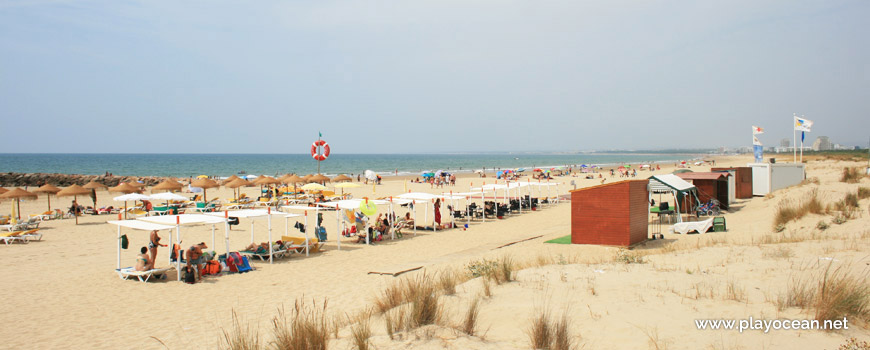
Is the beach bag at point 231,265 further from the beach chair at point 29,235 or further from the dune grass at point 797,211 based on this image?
the dune grass at point 797,211

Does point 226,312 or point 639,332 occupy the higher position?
point 639,332

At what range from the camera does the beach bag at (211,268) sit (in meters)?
11.1

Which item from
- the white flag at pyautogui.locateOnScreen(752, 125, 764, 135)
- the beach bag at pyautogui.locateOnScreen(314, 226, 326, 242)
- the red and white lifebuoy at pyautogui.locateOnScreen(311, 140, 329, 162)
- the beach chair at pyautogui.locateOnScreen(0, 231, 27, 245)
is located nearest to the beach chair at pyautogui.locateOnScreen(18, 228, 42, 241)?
the beach chair at pyautogui.locateOnScreen(0, 231, 27, 245)

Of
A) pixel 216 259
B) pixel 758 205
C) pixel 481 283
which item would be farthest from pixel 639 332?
pixel 758 205

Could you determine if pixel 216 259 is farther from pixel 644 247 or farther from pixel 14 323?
pixel 644 247

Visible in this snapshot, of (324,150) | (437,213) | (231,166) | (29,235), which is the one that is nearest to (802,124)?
(437,213)

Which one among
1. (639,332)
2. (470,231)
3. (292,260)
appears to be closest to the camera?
(639,332)

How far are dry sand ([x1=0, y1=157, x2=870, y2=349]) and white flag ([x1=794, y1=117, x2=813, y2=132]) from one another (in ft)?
37.9

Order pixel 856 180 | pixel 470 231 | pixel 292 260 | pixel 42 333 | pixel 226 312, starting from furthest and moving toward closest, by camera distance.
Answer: pixel 856 180 → pixel 470 231 → pixel 292 260 → pixel 226 312 → pixel 42 333

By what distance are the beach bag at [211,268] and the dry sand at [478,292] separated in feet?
1.01

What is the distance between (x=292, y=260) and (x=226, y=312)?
4.60m

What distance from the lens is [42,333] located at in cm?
723

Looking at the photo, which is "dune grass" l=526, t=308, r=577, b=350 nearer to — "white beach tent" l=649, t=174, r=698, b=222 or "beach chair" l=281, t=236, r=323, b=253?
"beach chair" l=281, t=236, r=323, b=253

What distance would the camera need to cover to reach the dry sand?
505cm
